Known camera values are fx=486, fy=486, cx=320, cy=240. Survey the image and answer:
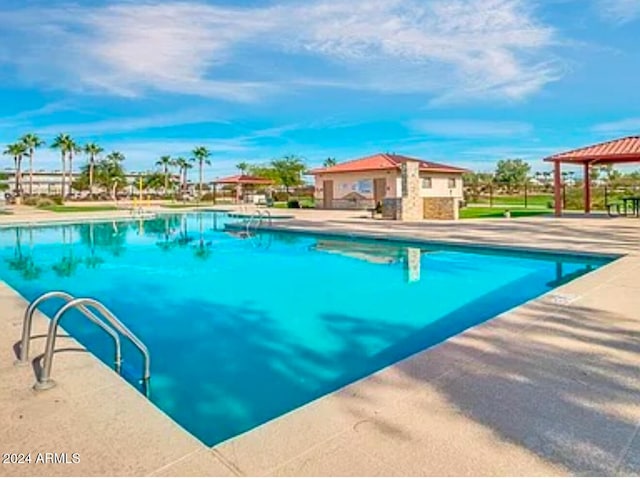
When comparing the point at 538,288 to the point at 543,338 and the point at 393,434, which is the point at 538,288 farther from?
the point at 393,434

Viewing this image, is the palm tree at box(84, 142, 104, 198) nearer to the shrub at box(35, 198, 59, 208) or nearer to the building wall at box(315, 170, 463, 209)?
the shrub at box(35, 198, 59, 208)

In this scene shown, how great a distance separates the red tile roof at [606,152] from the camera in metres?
16.3

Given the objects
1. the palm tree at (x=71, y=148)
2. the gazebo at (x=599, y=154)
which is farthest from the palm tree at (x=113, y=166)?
the gazebo at (x=599, y=154)

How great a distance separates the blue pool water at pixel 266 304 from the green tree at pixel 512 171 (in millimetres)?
39447

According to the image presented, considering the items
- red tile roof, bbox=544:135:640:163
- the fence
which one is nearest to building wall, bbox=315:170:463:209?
the fence

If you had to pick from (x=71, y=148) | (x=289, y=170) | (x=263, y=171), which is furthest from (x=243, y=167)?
(x=71, y=148)

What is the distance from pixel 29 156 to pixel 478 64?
40.1m

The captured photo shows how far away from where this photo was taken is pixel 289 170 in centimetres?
4575

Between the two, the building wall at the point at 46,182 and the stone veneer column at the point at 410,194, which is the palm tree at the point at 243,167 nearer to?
the building wall at the point at 46,182

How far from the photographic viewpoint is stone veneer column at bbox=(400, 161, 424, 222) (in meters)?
17.8

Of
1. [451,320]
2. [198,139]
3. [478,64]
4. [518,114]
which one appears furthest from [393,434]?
[198,139]

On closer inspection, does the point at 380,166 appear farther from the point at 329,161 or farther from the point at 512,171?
the point at 512,171

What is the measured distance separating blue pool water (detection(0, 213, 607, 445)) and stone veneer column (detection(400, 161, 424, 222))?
5.43 meters

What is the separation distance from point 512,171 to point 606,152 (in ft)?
113
